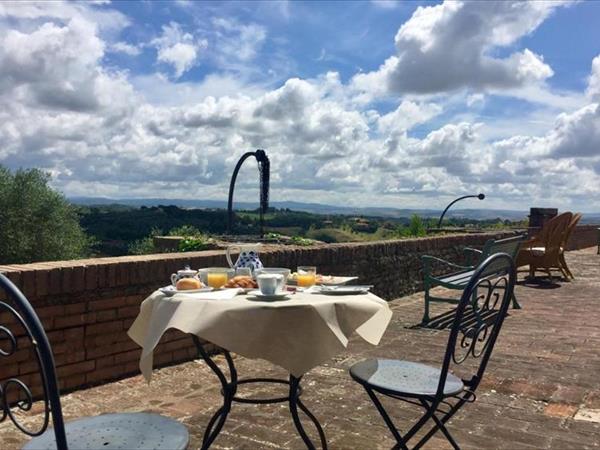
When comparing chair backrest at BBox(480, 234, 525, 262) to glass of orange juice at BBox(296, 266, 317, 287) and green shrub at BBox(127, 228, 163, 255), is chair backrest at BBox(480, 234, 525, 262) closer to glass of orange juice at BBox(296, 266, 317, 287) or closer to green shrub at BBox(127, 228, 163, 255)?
glass of orange juice at BBox(296, 266, 317, 287)

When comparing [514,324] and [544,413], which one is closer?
[544,413]

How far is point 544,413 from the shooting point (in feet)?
11.7

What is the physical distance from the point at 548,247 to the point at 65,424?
29.5ft

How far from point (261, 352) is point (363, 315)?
1.55ft

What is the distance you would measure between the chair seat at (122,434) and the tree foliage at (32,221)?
76.6 ft

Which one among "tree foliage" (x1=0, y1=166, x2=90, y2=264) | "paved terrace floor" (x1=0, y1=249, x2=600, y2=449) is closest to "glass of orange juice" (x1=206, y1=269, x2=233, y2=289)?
"paved terrace floor" (x1=0, y1=249, x2=600, y2=449)

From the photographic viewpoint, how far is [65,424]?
1.92m

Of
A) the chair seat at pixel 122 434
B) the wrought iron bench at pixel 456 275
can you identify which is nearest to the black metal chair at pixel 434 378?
the chair seat at pixel 122 434

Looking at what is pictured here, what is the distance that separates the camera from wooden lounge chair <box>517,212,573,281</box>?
9.34m

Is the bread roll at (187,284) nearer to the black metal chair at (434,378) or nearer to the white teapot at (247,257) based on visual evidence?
the white teapot at (247,257)

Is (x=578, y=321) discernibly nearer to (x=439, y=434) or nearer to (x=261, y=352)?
(x=439, y=434)

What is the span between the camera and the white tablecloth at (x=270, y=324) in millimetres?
2264

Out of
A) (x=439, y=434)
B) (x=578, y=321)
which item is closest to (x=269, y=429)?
(x=439, y=434)

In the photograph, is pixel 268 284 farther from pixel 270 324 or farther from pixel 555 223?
pixel 555 223
